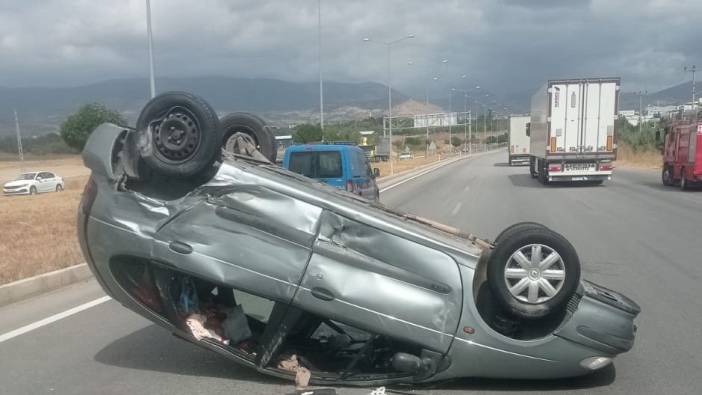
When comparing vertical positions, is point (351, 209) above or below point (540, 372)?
above

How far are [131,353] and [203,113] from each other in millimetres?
2374

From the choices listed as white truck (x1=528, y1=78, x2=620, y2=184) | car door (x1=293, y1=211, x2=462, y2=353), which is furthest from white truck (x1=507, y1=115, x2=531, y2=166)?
car door (x1=293, y1=211, x2=462, y2=353)

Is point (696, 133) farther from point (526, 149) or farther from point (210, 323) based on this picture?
point (526, 149)

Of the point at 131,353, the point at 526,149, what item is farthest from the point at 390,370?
the point at 526,149

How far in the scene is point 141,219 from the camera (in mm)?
5219

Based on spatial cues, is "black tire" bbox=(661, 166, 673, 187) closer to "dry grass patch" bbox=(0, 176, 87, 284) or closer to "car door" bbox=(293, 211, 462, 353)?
"dry grass patch" bbox=(0, 176, 87, 284)

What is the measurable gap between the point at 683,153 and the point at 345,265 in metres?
25.1

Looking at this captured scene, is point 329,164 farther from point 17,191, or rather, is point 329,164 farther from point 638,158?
point 638,158

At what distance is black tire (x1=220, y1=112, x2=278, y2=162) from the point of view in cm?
750

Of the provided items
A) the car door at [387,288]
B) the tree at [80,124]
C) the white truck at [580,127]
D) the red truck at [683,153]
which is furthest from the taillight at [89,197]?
the tree at [80,124]

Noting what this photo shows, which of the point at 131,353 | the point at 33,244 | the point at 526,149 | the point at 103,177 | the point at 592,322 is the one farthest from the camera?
the point at 526,149

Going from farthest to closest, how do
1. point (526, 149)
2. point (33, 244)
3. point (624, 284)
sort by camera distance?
point (526, 149), point (33, 244), point (624, 284)

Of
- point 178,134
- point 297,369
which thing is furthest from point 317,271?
point 178,134

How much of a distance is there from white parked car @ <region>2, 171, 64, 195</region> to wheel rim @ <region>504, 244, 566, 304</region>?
157ft
